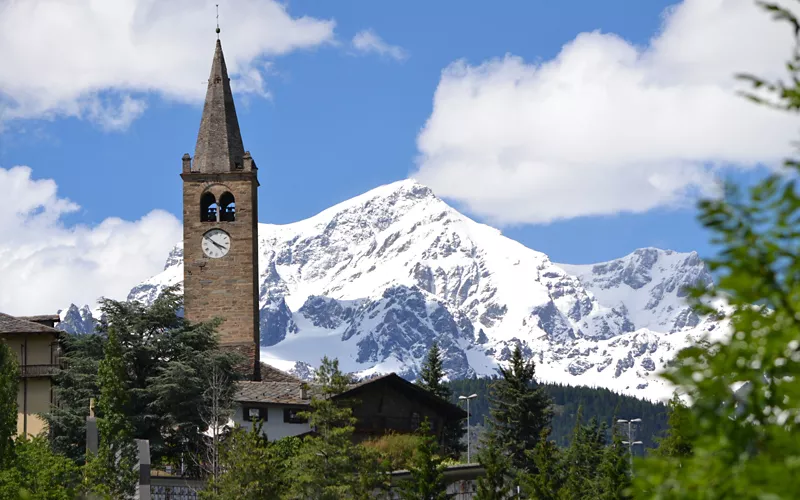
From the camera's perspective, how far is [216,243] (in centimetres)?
6956

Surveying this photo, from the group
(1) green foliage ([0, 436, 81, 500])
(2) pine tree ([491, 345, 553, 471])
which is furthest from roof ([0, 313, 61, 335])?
(2) pine tree ([491, 345, 553, 471])

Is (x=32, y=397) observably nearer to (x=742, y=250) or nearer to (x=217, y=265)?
(x=217, y=265)

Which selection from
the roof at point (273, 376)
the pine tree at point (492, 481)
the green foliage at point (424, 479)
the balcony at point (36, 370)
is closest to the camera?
the green foliage at point (424, 479)

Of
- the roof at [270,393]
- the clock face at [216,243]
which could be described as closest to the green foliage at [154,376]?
the roof at [270,393]

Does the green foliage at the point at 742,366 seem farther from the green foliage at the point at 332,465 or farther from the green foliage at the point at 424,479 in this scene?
the green foliage at the point at 424,479

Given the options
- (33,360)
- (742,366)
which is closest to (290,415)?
(33,360)

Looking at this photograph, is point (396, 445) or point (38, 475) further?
point (396, 445)

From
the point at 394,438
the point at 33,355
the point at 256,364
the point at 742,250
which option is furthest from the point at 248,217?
the point at 742,250

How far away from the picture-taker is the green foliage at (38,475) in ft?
120

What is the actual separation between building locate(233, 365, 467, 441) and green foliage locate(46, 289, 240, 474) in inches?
73.3

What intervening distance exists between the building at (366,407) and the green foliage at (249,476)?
813cm

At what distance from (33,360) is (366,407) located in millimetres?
16765

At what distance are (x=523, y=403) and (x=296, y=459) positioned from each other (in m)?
31.0

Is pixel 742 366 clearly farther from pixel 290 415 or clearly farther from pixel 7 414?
pixel 290 415
